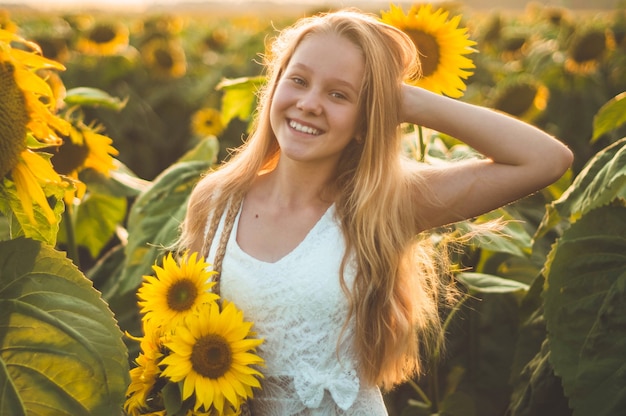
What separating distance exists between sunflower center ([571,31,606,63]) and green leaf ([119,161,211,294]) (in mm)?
3390

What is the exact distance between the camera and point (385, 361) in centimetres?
205

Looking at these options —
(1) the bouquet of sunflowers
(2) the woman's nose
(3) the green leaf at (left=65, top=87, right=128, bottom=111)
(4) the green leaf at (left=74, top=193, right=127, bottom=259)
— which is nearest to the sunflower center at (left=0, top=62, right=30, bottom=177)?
(1) the bouquet of sunflowers

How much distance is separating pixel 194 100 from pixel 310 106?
15.2ft

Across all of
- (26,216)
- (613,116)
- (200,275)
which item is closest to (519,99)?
(613,116)

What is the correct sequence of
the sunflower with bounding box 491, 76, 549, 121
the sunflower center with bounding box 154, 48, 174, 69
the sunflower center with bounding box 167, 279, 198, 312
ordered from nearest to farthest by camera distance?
the sunflower center with bounding box 167, 279, 198, 312, the sunflower with bounding box 491, 76, 549, 121, the sunflower center with bounding box 154, 48, 174, 69

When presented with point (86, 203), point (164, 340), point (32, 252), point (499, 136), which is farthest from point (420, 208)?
point (86, 203)

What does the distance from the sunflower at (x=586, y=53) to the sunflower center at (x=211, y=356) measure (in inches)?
165

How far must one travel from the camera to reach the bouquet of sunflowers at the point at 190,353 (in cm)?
178

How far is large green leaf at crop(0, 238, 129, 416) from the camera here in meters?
1.40

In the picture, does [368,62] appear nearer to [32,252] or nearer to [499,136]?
[499,136]

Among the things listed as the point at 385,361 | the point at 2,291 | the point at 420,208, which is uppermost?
the point at 2,291

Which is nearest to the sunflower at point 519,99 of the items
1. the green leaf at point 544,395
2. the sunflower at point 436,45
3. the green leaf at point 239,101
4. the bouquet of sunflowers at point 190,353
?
the green leaf at point 239,101

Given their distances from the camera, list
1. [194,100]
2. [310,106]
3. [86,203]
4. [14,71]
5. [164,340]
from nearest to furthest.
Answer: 1. [14,71]
2. [164,340]
3. [310,106]
4. [86,203]
5. [194,100]

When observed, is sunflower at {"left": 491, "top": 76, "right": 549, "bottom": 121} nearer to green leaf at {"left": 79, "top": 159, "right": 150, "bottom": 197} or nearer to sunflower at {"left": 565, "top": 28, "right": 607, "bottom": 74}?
sunflower at {"left": 565, "top": 28, "right": 607, "bottom": 74}
